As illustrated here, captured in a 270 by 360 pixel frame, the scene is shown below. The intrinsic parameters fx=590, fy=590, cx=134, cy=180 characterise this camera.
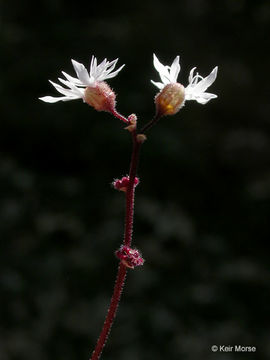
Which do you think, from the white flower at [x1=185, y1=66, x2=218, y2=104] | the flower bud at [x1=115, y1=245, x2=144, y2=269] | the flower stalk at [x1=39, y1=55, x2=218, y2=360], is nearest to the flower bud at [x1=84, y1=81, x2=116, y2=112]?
the flower stalk at [x1=39, y1=55, x2=218, y2=360]

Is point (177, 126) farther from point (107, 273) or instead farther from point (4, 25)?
point (4, 25)

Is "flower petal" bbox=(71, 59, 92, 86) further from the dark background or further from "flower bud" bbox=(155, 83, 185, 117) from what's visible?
the dark background

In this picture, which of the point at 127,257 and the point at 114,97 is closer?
the point at 127,257

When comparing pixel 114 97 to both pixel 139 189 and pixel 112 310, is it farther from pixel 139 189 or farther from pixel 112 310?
pixel 139 189

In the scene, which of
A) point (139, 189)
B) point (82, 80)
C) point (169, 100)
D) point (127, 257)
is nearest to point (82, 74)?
point (82, 80)

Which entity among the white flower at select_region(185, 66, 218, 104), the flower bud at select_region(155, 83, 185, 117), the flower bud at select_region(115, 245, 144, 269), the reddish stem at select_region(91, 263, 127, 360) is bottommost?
the reddish stem at select_region(91, 263, 127, 360)

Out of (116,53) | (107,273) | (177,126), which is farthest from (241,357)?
(116,53)
